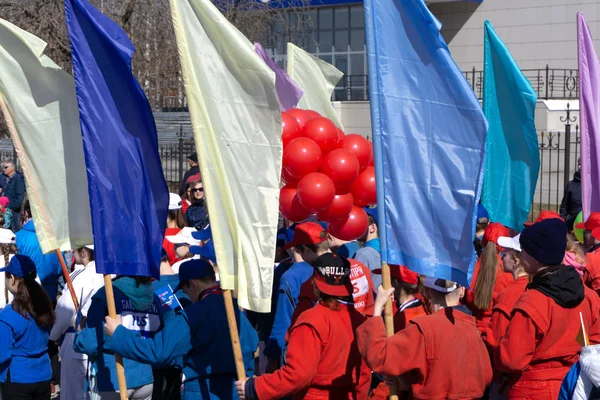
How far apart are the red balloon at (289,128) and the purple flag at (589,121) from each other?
2.91 metres

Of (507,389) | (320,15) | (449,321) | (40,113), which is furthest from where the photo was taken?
(320,15)

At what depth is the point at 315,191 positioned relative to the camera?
6066 millimetres

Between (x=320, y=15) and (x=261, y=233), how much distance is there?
22976mm

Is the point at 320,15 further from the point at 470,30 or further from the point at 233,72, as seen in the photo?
the point at 233,72

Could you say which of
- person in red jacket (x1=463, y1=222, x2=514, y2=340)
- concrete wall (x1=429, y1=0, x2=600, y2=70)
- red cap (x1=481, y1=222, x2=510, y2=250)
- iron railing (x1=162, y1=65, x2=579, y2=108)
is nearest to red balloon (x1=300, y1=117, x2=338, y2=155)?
person in red jacket (x1=463, y1=222, x2=514, y2=340)

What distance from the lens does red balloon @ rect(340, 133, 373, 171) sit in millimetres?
6543

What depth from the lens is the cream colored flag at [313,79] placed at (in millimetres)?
7793

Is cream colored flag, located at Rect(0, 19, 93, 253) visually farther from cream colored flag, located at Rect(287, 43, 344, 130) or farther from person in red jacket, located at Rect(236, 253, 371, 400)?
cream colored flag, located at Rect(287, 43, 344, 130)

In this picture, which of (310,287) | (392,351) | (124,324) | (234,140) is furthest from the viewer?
(310,287)

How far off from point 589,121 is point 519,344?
12.2ft

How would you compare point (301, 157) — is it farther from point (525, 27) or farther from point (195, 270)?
point (525, 27)

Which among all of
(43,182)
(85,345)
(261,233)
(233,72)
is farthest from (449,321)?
(43,182)

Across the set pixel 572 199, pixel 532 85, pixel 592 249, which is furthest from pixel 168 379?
pixel 532 85

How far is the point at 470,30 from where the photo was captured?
86.7 feet
